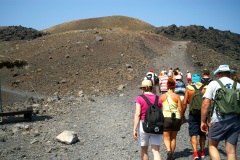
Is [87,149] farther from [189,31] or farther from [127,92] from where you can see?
[189,31]

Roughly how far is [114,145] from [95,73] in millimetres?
17223

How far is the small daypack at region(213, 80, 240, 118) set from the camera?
4.71 metres

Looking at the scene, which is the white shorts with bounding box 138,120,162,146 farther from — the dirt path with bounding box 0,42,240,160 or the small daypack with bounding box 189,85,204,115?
the dirt path with bounding box 0,42,240,160

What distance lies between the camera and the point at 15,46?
3559 cm

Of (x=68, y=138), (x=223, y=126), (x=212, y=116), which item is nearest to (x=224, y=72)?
(x=212, y=116)

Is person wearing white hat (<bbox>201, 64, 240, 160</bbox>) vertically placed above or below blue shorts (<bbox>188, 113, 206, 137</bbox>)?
above

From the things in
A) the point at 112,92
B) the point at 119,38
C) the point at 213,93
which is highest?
the point at 119,38

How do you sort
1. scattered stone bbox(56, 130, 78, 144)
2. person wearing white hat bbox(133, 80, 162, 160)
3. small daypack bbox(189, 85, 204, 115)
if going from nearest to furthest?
person wearing white hat bbox(133, 80, 162, 160) → small daypack bbox(189, 85, 204, 115) → scattered stone bbox(56, 130, 78, 144)

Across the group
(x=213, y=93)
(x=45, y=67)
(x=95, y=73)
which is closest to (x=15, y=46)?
(x=45, y=67)

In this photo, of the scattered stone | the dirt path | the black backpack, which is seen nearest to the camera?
the black backpack

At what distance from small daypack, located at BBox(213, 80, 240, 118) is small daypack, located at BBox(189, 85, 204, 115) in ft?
5.30

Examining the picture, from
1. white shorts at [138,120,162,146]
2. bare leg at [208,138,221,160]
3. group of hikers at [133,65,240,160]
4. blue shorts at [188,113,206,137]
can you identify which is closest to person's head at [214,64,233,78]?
group of hikers at [133,65,240,160]

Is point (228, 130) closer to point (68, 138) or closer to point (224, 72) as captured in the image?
point (224, 72)

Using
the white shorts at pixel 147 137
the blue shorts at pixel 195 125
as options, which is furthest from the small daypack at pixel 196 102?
the white shorts at pixel 147 137
